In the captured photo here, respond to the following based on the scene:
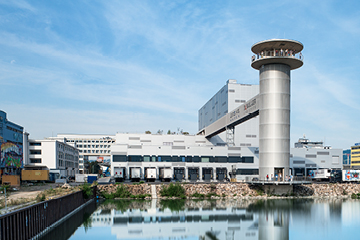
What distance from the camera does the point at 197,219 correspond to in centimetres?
3469

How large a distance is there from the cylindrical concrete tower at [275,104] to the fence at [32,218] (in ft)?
106

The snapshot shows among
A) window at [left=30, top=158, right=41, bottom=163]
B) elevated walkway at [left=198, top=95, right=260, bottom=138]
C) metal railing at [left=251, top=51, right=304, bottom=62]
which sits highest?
metal railing at [left=251, top=51, right=304, bottom=62]

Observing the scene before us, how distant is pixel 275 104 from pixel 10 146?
53.0 m

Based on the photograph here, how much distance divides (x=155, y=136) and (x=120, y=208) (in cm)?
5004


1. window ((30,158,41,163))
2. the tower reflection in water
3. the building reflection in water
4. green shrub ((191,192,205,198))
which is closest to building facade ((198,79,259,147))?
green shrub ((191,192,205,198))

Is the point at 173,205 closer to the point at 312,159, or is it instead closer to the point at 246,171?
the point at 246,171

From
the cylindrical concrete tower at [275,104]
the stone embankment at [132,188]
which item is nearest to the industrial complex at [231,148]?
the cylindrical concrete tower at [275,104]

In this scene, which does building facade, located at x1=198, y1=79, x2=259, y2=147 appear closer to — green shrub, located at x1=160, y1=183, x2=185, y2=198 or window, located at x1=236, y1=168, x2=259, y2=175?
window, located at x1=236, y1=168, x2=259, y2=175

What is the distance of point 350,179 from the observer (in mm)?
68062

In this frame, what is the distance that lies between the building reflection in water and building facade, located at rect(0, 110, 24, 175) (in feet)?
101

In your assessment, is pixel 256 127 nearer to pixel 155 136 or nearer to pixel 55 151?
pixel 155 136

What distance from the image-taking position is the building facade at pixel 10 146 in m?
63.4

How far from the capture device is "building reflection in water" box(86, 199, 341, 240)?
28.4m

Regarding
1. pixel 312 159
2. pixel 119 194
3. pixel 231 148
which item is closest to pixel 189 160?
pixel 231 148
